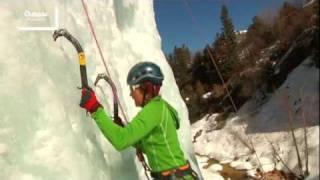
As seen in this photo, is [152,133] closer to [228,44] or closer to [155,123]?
[155,123]

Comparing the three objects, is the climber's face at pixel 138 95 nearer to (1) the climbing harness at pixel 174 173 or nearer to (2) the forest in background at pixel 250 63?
(1) the climbing harness at pixel 174 173

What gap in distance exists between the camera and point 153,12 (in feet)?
25.3

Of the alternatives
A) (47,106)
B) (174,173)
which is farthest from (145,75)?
(47,106)

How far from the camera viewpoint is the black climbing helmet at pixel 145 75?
3564 mm

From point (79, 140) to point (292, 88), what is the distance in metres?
18.5

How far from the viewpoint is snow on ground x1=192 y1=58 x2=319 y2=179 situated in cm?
1794

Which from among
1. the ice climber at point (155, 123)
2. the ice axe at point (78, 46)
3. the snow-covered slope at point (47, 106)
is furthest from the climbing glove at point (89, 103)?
the snow-covered slope at point (47, 106)

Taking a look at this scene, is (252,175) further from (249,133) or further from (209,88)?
(209,88)

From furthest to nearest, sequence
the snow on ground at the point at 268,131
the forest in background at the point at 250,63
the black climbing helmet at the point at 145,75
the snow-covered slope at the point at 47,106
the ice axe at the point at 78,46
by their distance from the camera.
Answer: the forest in background at the point at 250,63, the snow on ground at the point at 268,131, the snow-covered slope at the point at 47,106, the ice axe at the point at 78,46, the black climbing helmet at the point at 145,75

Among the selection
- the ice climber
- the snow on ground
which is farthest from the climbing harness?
the snow on ground

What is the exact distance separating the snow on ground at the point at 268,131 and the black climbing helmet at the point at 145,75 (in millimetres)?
13027

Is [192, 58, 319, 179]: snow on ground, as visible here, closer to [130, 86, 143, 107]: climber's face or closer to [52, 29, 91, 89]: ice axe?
[52, 29, 91, 89]: ice axe

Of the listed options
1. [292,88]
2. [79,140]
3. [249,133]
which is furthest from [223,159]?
[79,140]

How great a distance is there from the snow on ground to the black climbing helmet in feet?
42.7
